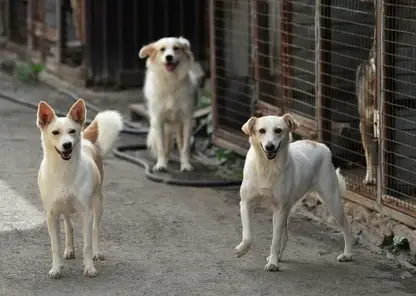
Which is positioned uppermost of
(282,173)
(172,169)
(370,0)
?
(370,0)

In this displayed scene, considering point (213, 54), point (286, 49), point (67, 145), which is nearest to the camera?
point (67, 145)

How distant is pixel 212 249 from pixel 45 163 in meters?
1.42

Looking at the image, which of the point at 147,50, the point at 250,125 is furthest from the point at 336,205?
the point at 147,50

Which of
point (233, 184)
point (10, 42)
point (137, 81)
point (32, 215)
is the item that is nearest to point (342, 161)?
point (233, 184)

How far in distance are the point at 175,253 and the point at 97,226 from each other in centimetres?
63

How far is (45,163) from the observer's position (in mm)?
6512

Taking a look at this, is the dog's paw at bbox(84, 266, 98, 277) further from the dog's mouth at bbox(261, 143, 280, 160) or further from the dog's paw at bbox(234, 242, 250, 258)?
the dog's mouth at bbox(261, 143, 280, 160)

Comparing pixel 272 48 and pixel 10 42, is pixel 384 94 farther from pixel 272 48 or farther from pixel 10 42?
pixel 10 42

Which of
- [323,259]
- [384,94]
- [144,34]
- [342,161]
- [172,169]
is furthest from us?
[144,34]

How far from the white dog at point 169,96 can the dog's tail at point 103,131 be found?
2.91 meters

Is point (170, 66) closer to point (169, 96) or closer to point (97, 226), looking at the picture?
point (169, 96)

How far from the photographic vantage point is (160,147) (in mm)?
10062

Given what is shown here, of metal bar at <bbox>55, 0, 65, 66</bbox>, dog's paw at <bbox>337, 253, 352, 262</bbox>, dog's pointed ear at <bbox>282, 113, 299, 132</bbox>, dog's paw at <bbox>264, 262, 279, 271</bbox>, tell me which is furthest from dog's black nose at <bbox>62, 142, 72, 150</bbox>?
metal bar at <bbox>55, 0, 65, 66</bbox>

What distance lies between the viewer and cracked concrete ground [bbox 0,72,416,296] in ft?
21.0
